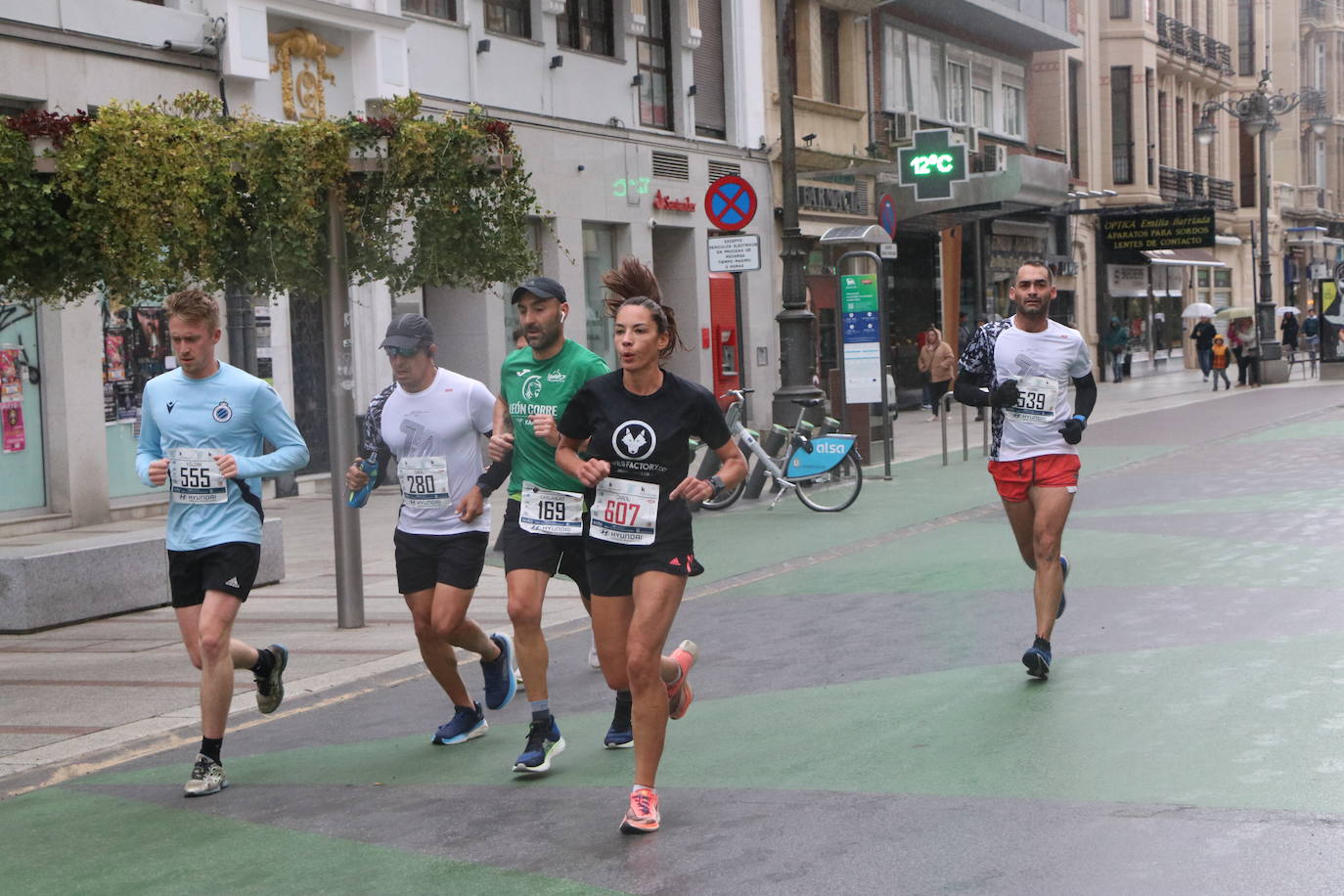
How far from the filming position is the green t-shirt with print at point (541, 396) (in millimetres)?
6605

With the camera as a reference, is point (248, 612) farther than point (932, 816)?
Yes

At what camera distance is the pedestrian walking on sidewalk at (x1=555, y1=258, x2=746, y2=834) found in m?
5.58

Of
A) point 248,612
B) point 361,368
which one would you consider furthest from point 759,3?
point 248,612

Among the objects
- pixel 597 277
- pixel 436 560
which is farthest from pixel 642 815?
pixel 597 277

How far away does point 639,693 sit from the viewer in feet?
18.3

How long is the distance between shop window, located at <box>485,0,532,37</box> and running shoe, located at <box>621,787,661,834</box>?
60.1 ft

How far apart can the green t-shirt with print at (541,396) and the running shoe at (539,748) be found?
34.7 inches

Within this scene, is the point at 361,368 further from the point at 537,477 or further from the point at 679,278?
the point at 537,477

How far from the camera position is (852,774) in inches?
242

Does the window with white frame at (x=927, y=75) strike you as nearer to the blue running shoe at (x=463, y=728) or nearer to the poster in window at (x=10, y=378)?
the poster in window at (x=10, y=378)

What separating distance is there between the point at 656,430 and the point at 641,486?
187 millimetres

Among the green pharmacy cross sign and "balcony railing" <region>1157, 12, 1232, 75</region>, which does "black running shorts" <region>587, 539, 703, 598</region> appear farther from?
"balcony railing" <region>1157, 12, 1232, 75</region>

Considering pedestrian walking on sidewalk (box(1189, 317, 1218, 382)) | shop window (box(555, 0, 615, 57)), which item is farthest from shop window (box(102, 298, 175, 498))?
pedestrian walking on sidewalk (box(1189, 317, 1218, 382))

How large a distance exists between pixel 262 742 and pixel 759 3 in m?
23.8
